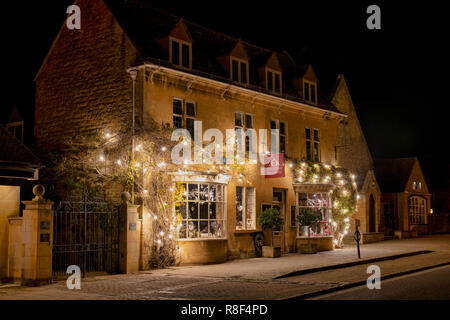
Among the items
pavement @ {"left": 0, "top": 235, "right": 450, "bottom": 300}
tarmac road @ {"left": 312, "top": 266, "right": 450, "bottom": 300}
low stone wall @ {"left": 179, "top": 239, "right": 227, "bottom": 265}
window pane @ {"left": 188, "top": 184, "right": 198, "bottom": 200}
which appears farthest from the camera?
window pane @ {"left": 188, "top": 184, "right": 198, "bottom": 200}

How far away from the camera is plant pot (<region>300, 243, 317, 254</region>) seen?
24.3 meters

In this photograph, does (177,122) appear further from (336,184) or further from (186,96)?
(336,184)

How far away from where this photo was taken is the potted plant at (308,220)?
2366cm

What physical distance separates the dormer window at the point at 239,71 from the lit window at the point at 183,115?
316cm

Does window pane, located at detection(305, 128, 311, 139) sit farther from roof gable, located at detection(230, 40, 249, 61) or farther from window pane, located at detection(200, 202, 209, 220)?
window pane, located at detection(200, 202, 209, 220)

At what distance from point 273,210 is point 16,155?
35.3ft

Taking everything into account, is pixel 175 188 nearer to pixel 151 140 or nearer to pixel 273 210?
pixel 151 140

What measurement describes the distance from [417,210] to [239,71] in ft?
82.9

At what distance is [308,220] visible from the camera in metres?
23.6

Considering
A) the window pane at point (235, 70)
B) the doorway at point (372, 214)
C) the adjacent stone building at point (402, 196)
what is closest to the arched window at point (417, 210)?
the adjacent stone building at point (402, 196)

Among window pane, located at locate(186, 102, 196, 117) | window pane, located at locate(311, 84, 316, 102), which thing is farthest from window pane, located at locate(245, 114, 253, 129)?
window pane, located at locate(311, 84, 316, 102)

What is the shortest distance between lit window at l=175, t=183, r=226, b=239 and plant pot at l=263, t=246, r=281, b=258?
2289mm

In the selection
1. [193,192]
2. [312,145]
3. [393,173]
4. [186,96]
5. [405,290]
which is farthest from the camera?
[393,173]

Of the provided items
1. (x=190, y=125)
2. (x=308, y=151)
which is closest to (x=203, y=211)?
(x=190, y=125)
